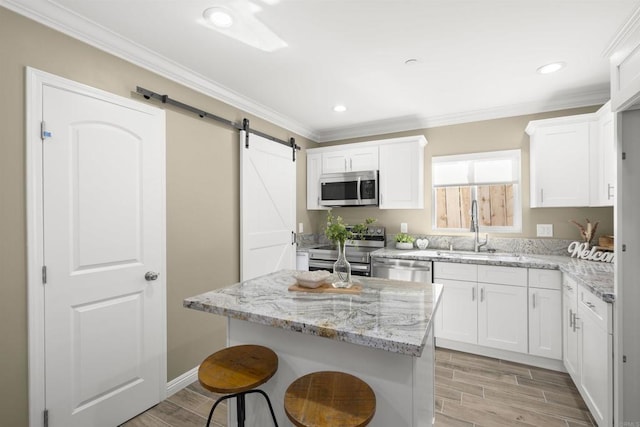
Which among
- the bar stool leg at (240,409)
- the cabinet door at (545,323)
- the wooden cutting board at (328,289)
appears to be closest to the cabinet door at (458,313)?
the cabinet door at (545,323)

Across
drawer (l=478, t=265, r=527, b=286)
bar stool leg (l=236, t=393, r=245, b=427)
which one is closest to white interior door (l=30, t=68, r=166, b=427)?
bar stool leg (l=236, t=393, r=245, b=427)

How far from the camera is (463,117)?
3537 mm

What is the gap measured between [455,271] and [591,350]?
117 centimetres

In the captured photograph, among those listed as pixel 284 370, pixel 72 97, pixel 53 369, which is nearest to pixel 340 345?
pixel 284 370

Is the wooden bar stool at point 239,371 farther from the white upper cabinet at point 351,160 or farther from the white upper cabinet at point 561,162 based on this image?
the white upper cabinet at point 561,162

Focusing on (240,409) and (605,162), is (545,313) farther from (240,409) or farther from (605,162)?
(240,409)

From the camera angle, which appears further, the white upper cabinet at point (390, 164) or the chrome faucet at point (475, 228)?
the white upper cabinet at point (390, 164)

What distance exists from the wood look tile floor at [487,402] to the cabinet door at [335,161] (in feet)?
8.33

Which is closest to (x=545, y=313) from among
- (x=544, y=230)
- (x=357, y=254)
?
(x=544, y=230)

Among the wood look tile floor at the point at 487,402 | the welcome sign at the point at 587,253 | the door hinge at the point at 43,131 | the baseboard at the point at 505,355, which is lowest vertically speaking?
the wood look tile floor at the point at 487,402

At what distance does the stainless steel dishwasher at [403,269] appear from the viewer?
10.2 feet

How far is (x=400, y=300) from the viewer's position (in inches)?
60.7

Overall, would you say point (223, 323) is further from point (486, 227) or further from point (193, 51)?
point (486, 227)

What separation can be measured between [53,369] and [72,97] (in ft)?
5.26
